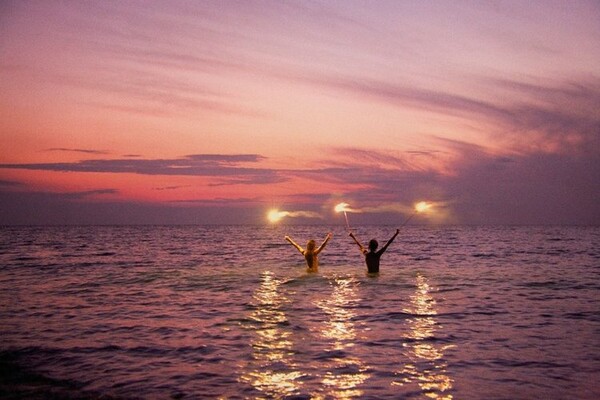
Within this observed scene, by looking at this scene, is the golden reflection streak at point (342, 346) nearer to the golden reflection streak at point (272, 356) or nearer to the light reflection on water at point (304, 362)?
the light reflection on water at point (304, 362)

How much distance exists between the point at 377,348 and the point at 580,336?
5.44 metres

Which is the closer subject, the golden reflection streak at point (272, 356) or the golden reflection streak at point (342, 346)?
the golden reflection streak at point (342, 346)

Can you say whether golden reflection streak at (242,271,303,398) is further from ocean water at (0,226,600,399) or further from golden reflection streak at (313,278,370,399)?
golden reflection streak at (313,278,370,399)

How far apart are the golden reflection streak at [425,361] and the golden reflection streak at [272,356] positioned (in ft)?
6.46

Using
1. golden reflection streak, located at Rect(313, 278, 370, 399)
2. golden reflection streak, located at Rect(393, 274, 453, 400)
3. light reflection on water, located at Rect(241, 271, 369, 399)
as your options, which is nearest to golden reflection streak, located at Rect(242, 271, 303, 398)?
light reflection on water, located at Rect(241, 271, 369, 399)

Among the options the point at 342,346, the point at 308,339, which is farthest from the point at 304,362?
the point at 308,339

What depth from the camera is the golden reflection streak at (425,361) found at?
7980 mm

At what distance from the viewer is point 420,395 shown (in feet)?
25.0

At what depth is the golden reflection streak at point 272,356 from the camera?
805cm

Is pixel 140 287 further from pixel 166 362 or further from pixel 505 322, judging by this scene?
pixel 505 322

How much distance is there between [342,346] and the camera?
10.6 meters

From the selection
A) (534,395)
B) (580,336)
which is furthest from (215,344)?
(580,336)

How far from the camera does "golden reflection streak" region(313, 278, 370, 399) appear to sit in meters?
7.92

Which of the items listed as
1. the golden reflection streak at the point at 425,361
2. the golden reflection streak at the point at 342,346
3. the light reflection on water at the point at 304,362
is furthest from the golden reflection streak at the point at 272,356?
the golden reflection streak at the point at 425,361
